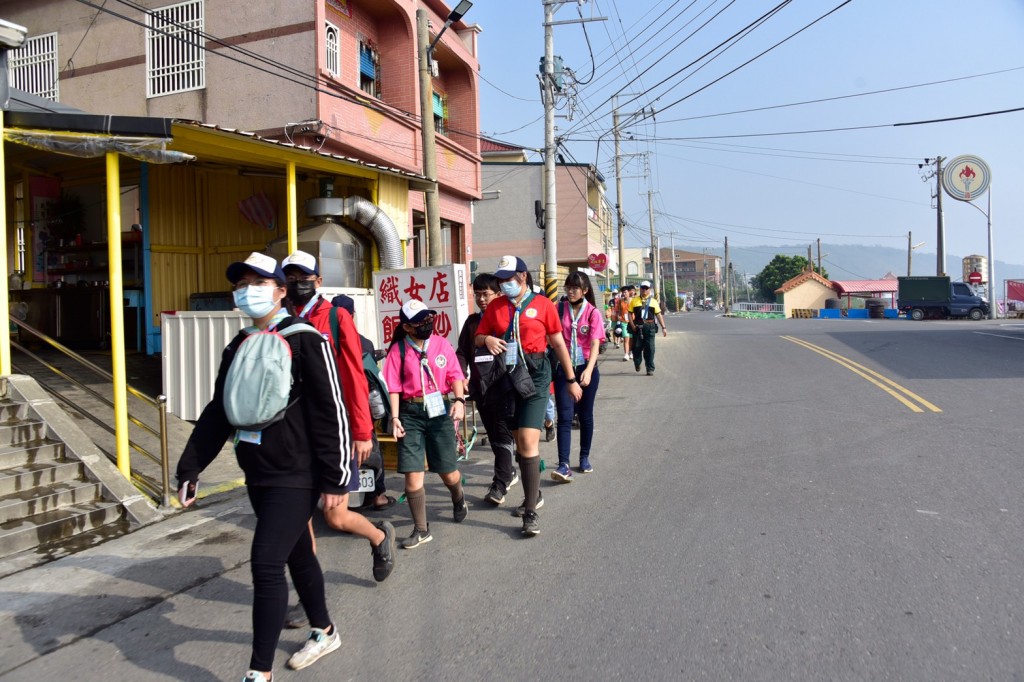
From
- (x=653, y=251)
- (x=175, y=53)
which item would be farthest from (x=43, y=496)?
(x=653, y=251)

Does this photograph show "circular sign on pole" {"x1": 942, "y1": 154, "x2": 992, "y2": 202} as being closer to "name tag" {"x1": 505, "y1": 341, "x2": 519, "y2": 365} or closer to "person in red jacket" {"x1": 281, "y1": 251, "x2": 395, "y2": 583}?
"name tag" {"x1": 505, "y1": 341, "x2": 519, "y2": 365}

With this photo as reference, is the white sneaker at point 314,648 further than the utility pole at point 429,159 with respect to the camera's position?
No

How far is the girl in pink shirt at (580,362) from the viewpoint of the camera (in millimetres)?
6500

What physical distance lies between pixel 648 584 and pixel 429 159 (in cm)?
942

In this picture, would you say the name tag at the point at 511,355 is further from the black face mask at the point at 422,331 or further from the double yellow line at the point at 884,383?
the double yellow line at the point at 884,383

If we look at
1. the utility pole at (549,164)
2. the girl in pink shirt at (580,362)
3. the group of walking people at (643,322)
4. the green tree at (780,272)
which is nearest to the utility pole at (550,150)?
the utility pole at (549,164)

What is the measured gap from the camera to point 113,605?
4312 mm

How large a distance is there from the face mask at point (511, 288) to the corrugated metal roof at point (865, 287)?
6519cm

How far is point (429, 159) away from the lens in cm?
1226

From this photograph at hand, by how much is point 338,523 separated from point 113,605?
163 cm

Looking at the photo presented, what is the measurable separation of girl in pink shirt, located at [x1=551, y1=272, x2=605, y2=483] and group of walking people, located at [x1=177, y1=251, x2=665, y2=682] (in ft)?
0.07

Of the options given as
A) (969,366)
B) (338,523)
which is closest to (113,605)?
(338,523)

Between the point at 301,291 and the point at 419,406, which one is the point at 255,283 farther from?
the point at 419,406

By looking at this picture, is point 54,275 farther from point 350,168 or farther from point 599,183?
point 599,183
